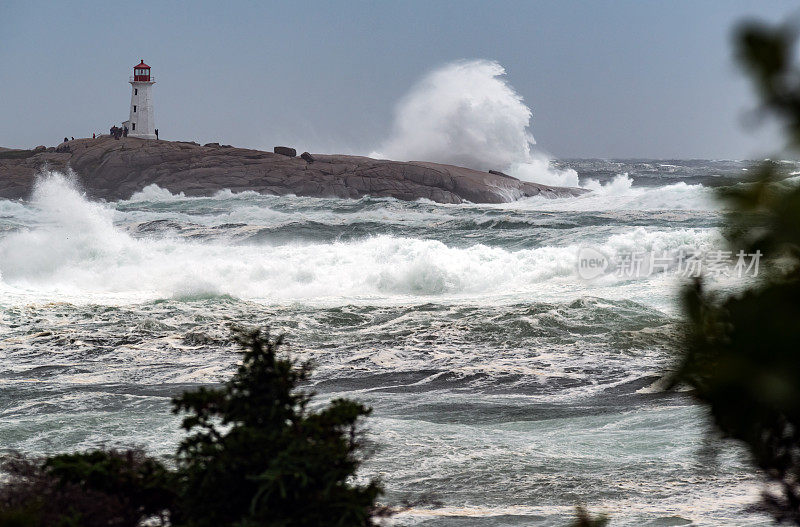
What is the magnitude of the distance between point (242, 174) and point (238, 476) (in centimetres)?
5235

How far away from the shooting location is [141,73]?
6856 centimetres

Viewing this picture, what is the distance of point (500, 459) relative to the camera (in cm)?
691

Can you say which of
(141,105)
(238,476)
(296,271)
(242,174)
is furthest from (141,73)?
(238,476)

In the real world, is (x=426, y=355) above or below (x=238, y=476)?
below

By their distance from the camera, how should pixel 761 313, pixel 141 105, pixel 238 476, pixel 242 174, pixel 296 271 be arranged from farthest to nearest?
pixel 141 105, pixel 242 174, pixel 296 271, pixel 238 476, pixel 761 313

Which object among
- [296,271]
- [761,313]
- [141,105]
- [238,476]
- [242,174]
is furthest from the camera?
[141,105]

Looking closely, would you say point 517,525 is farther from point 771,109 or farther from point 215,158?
point 215,158

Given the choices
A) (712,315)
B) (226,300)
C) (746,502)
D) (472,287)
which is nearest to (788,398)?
(712,315)

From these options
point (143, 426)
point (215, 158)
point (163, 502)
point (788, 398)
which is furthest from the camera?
point (215, 158)

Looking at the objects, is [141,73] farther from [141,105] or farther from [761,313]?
[761,313]

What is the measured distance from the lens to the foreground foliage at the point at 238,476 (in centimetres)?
268

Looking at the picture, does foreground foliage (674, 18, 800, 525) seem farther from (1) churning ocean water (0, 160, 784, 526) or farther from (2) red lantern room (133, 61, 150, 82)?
(2) red lantern room (133, 61, 150, 82)

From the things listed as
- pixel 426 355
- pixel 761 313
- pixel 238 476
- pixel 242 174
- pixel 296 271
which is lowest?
pixel 426 355

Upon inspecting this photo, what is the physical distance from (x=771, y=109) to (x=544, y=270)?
58.6ft
